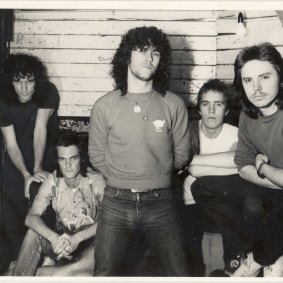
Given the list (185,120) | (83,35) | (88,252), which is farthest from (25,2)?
(88,252)

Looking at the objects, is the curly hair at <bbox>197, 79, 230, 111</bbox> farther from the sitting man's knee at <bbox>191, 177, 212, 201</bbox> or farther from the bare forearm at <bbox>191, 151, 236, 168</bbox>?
the sitting man's knee at <bbox>191, 177, 212, 201</bbox>

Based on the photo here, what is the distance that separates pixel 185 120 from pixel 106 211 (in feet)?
1.49

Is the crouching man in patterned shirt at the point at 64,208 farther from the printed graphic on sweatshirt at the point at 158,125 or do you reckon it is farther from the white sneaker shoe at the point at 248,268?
the white sneaker shoe at the point at 248,268

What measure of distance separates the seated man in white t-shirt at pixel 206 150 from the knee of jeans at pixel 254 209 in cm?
21

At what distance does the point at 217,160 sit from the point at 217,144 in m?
0.09

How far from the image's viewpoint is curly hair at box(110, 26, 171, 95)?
5.15 ft

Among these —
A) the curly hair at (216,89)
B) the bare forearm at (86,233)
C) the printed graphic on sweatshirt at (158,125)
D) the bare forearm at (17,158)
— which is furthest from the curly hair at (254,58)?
the bare forearm at (17,158)

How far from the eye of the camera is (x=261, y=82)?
1.60 meters

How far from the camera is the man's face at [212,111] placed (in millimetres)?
1788

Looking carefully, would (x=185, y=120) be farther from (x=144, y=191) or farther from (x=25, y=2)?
(x=25, y=2)

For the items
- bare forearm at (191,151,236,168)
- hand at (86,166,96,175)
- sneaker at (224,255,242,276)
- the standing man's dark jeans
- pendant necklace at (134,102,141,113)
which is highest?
pendant necklace at (134,102,141,113)

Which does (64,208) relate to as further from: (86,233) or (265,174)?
(265,174)

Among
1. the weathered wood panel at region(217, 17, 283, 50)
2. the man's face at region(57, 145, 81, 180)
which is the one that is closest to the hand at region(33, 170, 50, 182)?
the man's face at region(57, 145, 81, 180)

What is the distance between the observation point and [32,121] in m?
1.88
